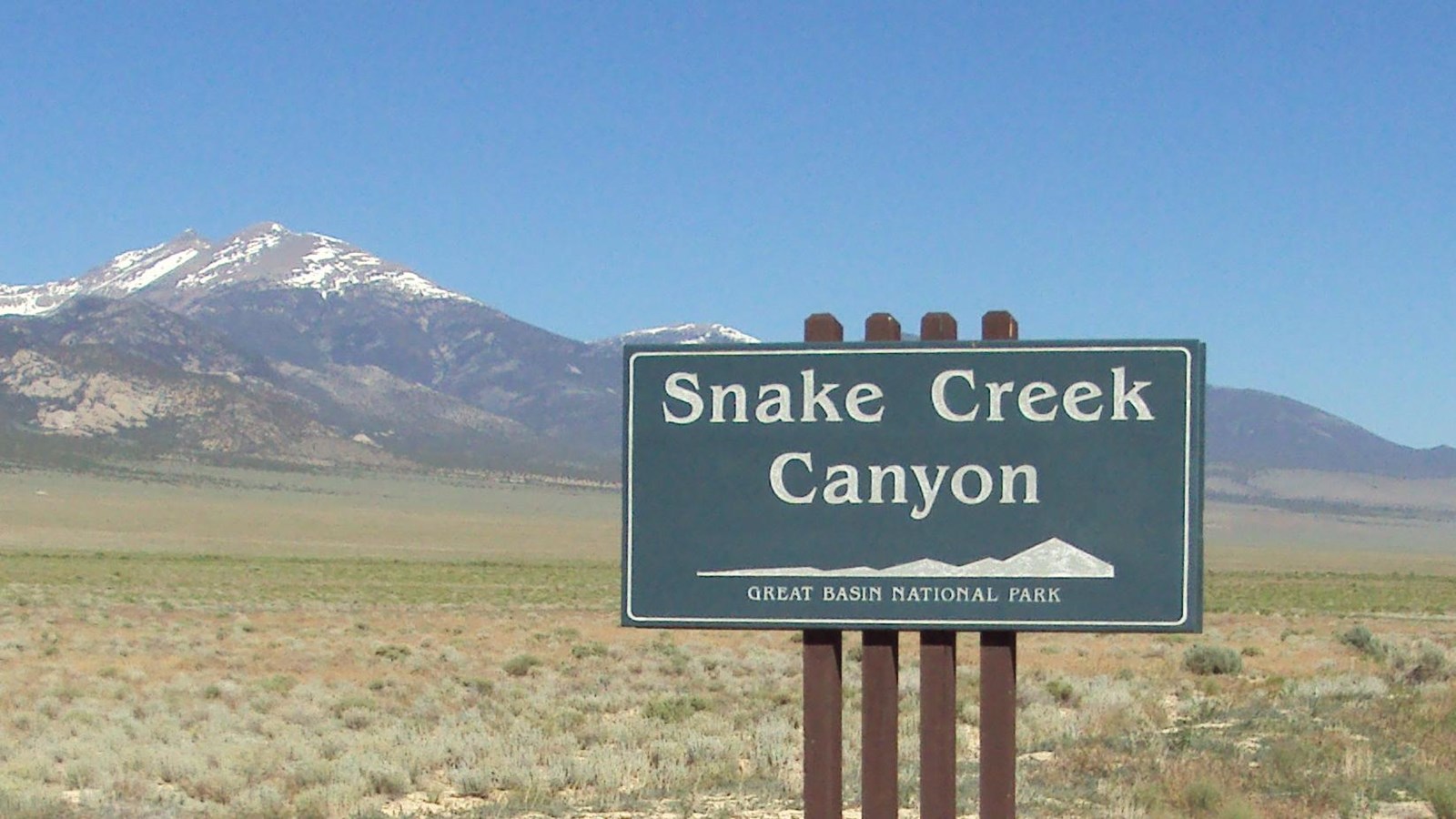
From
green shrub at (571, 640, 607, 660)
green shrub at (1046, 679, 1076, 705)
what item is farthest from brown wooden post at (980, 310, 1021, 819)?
green shrub at (571, 640, 607, 660)

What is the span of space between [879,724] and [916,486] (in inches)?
41.4

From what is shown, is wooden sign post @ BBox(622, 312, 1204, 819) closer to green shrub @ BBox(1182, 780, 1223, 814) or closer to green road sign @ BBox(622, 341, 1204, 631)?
green road sign @ BBox(622, 341, 1204, 631)

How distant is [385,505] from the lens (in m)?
170

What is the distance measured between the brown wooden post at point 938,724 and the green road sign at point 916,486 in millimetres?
218

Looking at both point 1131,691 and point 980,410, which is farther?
point 1131,691

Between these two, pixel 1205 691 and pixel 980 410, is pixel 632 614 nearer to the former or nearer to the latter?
pixel 980 410

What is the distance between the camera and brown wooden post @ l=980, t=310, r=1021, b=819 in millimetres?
6965

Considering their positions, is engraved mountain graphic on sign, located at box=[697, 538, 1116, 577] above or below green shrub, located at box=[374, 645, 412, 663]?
above

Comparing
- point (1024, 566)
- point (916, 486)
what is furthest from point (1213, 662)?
point (916, 486)

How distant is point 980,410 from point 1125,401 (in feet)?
1.94

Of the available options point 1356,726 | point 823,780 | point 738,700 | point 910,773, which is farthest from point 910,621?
point 738,700

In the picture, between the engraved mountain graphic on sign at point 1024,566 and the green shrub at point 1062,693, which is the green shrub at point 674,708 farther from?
the engraved mountain graphic on sign at point 1024,566

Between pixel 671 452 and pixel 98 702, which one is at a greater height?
pixel 671 452

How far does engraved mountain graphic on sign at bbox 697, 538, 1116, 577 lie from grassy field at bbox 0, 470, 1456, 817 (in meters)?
3.54
